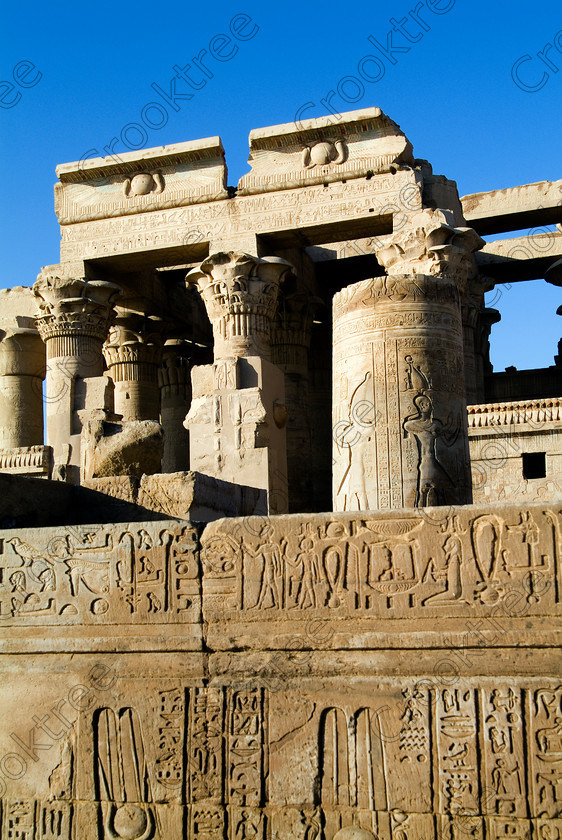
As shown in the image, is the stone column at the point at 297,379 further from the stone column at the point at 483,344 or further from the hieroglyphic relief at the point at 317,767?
the hieroglyphic relief at the point at 317,767

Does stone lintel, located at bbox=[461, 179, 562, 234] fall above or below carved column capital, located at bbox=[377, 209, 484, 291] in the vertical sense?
above

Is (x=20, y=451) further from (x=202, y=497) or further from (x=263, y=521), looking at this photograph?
(x=263, y=521)

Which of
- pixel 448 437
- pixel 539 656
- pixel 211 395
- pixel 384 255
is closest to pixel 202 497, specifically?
pixel 448 437

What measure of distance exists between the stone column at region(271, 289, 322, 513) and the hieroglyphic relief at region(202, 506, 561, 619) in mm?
12646

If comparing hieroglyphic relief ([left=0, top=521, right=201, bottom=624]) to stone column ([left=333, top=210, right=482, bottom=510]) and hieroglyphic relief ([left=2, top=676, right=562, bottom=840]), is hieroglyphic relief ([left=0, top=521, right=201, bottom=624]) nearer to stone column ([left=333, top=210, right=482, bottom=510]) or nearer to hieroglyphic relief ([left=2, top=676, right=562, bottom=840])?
hieroglyphic relief ([left=2, top=676, right=562, bottom=840])

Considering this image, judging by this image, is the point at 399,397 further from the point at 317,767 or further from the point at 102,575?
the point at 317,767

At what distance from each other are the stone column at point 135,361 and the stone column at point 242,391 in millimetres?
4468

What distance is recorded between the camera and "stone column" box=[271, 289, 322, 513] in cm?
1738

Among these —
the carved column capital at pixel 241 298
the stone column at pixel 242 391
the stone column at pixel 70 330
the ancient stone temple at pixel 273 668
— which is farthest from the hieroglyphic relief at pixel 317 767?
the stone column at pixel 70 330

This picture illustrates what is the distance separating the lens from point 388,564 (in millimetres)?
4371

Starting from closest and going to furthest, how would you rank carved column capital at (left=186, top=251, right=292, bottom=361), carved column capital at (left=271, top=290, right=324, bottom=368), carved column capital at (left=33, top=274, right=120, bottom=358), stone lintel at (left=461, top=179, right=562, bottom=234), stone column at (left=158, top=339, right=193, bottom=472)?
carved column capital at (left=186, top=251, right=292, bottom=361) → carved column capital at (left=33, top=274, right=120, bottom=358) → stone lintel at (left=461, top=179, right=562, bottom=234) → carved column capital at (left=271, top=290, right=324, bottom=368) → stone column at (left=158, top=339, right=193, bottom=472)

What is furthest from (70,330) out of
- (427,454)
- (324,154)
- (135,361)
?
(427,454)

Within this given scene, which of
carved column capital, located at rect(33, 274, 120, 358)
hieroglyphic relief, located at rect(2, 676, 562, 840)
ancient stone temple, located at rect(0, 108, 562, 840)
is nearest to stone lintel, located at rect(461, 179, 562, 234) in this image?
carved column capital, located at rect(33, 274, 120, 358)

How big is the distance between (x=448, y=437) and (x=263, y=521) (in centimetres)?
329
